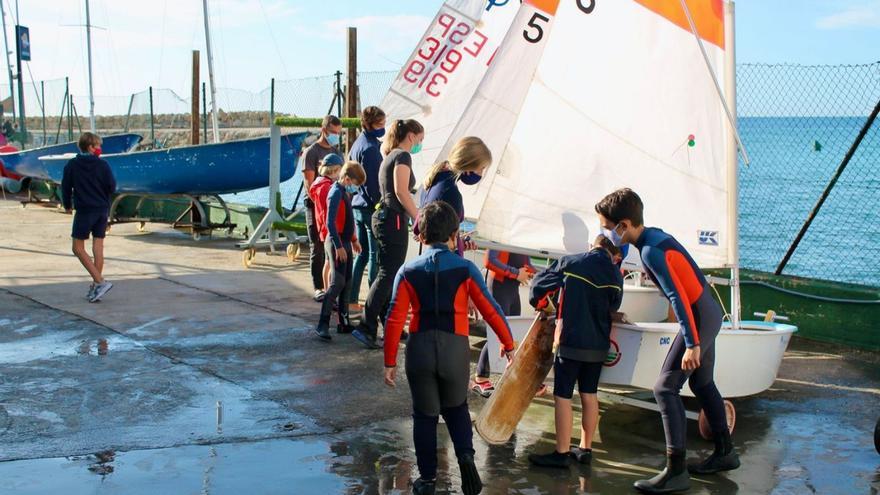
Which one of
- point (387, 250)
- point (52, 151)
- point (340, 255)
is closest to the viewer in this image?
point (387, 250)

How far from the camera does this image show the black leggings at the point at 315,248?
921 centimetres

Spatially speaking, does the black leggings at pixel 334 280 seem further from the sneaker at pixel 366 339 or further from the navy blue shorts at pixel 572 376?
the navy blue shorts at pixel 572 376

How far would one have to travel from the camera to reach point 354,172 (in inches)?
309

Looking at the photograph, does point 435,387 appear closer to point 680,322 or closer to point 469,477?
point 469,477

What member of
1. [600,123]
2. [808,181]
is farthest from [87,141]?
[808,181]

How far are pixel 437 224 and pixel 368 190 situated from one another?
336 cm

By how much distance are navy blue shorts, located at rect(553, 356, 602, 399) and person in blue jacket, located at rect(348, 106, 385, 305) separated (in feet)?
9.34

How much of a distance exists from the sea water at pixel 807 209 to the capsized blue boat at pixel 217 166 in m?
0.97

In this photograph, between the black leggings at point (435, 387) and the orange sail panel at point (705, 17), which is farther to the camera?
the orange sail panel at point (705, 17)

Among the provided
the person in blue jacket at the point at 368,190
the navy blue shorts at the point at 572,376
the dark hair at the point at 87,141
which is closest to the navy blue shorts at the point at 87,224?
the dark hair at the point at 87,141

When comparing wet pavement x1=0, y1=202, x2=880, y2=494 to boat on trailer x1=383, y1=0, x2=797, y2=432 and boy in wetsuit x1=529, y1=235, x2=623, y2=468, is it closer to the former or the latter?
boy in wetsuit x1=529, y1=235, x2=623, y2=468

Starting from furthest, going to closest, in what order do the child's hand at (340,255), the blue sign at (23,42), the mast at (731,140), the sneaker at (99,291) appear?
the blue sign at (23,42), the sneaker at (99,291), the child's hand at (340,255), the mast at (731,140)

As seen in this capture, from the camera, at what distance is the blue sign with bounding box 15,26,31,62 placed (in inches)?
1234

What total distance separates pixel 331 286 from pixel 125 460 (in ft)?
9.89
